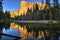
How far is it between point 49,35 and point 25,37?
0.29 metres

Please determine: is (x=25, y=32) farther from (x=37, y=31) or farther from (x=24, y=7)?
(x=24, y=7)

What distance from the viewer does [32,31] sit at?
6.67ft

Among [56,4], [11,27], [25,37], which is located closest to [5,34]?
[11,27]

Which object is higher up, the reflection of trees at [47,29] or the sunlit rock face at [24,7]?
the sunlit rock face at [24,7]

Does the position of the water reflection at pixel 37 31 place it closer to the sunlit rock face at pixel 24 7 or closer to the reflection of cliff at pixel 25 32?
the reflection of cliff at pixel 25 32

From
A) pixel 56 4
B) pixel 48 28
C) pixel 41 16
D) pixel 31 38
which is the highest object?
pixel 56 4

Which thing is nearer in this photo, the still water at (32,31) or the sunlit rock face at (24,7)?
the still water at (32,31)

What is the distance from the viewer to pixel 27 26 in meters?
2.03

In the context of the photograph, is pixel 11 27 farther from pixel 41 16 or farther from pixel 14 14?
pixel 41 16

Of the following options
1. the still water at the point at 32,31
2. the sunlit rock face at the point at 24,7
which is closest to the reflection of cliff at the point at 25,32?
the still water at the point at 32,31

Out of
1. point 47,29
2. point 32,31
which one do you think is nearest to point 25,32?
point 32,31

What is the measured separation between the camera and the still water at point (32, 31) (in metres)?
1.96

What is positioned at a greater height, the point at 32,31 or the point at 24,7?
the point at 24,7

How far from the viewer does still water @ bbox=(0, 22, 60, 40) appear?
1.96 m
